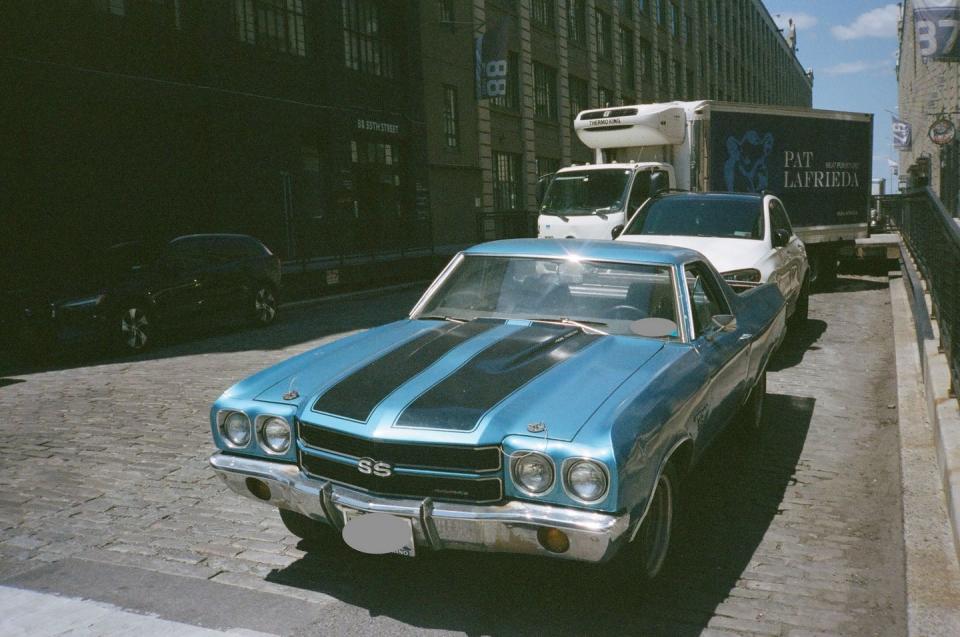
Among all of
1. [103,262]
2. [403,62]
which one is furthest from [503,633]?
[403,62]

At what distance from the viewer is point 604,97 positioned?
136 ft

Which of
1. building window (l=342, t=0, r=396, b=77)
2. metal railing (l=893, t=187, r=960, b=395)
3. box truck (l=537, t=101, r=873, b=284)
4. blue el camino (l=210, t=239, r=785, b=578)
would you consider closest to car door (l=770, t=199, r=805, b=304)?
metal railing (l=893, t=187, r=960, b=395)

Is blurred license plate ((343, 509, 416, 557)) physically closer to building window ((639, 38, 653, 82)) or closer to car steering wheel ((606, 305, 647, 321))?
car steering wheel ((606, 305, 647, 321))

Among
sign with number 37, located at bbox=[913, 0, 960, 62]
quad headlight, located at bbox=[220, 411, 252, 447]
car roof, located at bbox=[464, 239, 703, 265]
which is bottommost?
quad headlight, located at bbox=[220, 411, 252, 447]

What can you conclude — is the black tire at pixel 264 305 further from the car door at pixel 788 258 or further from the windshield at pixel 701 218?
the car door at pixel 788 258

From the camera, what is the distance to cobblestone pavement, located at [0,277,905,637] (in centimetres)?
373

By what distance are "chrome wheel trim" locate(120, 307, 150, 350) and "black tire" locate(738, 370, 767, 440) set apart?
8325mm

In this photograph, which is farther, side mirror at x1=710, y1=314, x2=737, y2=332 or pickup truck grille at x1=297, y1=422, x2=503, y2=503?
side mirror at x1=710, y1=314, x2=737, y2=332

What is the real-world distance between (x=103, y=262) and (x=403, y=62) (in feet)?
52.5

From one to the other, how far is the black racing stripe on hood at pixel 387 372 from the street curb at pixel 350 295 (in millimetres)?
12500

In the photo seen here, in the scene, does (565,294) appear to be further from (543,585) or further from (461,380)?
(543,585)

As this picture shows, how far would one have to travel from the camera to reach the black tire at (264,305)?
1386 cm

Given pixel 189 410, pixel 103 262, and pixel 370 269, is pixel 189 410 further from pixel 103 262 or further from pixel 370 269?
pixel 370 269

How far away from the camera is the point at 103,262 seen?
11906mm
